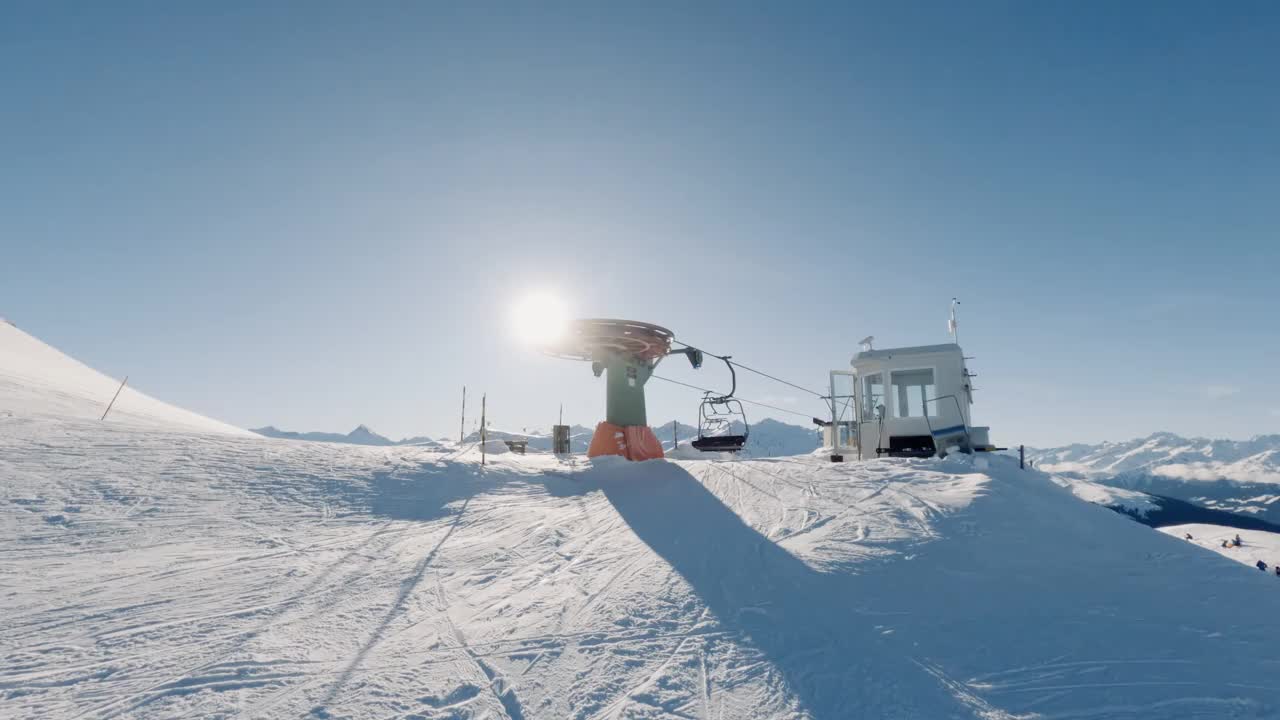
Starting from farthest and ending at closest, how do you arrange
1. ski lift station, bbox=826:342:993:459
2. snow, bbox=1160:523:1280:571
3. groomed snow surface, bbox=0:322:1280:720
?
1. snow, bbox=1160:523:1280:571
2. ski lift station, bbox=826:342:993:459
3. groomed snow surface, bbox=0:322:1280:720

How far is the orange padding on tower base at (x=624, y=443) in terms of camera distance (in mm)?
21984

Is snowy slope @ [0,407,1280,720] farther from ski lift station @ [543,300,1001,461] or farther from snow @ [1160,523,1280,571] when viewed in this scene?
snow @ [1160,523,1280,571]

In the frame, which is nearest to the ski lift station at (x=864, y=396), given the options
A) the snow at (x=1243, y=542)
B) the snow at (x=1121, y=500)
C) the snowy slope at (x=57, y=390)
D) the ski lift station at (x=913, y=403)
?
the ski lift station at (x=913, y=403)

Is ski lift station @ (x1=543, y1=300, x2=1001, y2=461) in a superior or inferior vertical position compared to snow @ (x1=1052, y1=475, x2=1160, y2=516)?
superior

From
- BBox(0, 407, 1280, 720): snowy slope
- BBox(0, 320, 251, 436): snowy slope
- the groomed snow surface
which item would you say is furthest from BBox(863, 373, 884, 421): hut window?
BBox(0, 320, 251, 436): snowy slope

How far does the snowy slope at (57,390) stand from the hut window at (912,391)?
24.0m

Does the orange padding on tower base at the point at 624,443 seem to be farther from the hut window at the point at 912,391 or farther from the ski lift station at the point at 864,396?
the hut window at the point at 912,391

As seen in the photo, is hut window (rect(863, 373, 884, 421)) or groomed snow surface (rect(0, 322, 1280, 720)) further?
hut window (rect(863, 373, 884, 421))

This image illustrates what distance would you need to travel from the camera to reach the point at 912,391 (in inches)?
876

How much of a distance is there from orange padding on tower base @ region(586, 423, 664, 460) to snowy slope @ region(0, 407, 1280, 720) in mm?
8240

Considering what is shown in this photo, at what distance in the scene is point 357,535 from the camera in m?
10.8

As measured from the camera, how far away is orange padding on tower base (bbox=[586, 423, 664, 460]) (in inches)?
866

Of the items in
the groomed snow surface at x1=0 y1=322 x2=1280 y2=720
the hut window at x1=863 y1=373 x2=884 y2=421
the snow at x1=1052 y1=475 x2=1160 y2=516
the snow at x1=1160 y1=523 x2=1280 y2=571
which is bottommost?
the snow at x1=1052 y1=475 x2=1160 y2=516

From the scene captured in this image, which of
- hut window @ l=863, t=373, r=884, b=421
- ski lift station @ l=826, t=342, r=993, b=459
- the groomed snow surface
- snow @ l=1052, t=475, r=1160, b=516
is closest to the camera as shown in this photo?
the groomed snow surface
